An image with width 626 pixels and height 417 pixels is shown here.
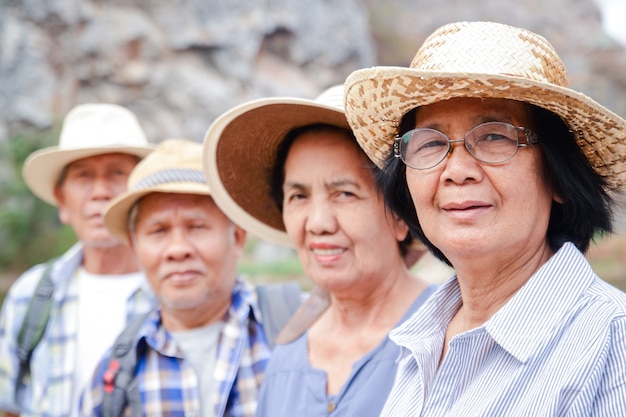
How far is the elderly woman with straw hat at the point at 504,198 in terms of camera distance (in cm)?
141

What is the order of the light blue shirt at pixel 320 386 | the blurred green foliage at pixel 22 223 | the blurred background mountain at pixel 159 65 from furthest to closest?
1. the blurred background mountain at pixel 159 65
2. the blurred green foliage at pixel 22 223
3. the light blue shirt at pixel 320 386

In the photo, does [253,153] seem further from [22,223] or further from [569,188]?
[22,223]

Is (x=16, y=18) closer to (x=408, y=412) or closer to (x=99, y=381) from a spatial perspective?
(x=99, y=381)

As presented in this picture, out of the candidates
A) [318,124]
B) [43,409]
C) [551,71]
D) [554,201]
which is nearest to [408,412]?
[554,201]

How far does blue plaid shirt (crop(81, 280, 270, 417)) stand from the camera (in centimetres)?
277

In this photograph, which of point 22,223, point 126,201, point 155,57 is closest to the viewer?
point 126,201

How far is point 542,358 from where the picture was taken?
137 cm

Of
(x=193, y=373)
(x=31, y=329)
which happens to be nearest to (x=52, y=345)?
(x=31, y=329)

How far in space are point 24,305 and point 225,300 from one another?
1.26 metres

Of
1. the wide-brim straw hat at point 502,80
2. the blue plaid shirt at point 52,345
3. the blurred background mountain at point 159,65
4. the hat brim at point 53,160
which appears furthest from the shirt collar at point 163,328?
the blurred background mountain at point 159,65

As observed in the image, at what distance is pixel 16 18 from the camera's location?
19000mm

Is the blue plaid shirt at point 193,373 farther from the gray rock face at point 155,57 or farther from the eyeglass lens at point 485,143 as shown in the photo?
the gray rock face at point 155,57

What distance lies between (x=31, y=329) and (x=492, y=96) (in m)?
2.80

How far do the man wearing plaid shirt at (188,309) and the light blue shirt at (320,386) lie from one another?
0.48m
